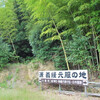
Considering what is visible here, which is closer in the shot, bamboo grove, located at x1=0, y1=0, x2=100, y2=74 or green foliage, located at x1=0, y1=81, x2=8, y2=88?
bamboo grove, located at x1=0, y1=0, x2=100, y2=74

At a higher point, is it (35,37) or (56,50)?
(35,37)

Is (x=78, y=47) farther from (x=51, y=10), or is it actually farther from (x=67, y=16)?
(x=51, y=10)

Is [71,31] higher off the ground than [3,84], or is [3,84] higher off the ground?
[71,31]

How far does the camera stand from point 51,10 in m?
5.38

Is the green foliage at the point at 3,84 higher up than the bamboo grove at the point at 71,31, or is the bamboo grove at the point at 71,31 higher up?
the bamboo grove at the point at 71,31

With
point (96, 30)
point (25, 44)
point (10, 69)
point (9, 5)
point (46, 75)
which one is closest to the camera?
point (96, 30)

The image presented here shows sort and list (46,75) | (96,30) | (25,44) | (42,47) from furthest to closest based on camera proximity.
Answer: (25,44) < (42,47) < (46,75) < (96,30)

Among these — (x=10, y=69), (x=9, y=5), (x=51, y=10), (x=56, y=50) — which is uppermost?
(x=9, y=5)

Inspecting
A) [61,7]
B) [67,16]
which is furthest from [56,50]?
[61,7]

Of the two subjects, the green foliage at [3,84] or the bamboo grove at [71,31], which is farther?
the green foliage at [3,84]

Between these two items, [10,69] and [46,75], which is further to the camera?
[10,69]

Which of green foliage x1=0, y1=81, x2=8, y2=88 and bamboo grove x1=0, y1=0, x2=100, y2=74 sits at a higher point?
bamboo grove x1=0, y1=0, x2=100, y2=74

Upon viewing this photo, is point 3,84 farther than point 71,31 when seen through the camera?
Yes

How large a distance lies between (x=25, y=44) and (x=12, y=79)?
415 centimetres
